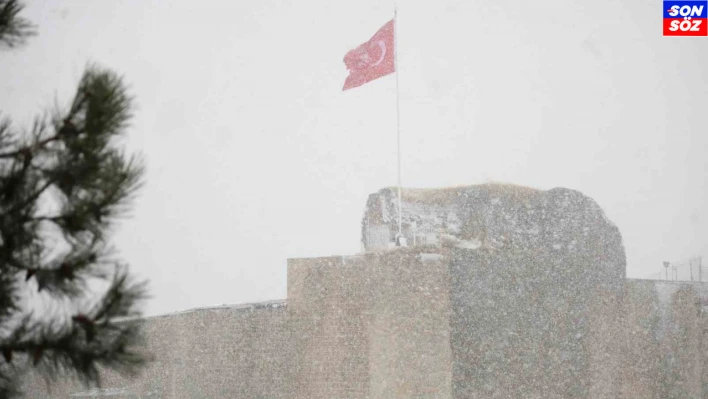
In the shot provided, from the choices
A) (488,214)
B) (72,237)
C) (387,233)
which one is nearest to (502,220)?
(488,214)

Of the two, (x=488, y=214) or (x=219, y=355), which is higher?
(x=488, y=214)

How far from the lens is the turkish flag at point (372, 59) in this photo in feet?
54.7

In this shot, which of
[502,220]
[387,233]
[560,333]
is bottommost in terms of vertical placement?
[560,333]

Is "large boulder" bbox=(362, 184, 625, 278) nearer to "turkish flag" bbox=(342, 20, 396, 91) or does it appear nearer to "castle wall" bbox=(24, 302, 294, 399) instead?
"turkish flag" bbox=(342, 20, 396, 91)

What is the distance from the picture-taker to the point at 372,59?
16812 millimetres

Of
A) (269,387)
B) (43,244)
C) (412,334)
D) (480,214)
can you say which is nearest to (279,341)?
(269,387)

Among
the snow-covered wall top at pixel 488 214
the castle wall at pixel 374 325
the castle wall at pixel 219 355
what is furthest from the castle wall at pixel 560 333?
the castle wall at pixel 219 355

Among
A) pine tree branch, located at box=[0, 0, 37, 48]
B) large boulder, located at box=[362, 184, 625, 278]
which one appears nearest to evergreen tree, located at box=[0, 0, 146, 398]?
pine tree branch, located at box=[0, 0, 37, 48]

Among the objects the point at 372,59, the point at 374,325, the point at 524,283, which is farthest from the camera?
the point at 372,59

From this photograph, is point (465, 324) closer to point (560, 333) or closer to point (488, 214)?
point (560, 333)

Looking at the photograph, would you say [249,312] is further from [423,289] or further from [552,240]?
[552,240]

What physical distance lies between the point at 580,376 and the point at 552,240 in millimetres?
2565

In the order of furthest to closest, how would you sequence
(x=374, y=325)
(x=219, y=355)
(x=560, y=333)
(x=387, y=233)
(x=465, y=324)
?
(x=387, y=233) < (x=219, y=355) < (x=560, y=333) < (x=374, y=325) < (x=465, y=324)

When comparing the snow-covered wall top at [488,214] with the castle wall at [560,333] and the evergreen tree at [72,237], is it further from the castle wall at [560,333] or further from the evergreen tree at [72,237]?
the evergreen tree at [72,237]
